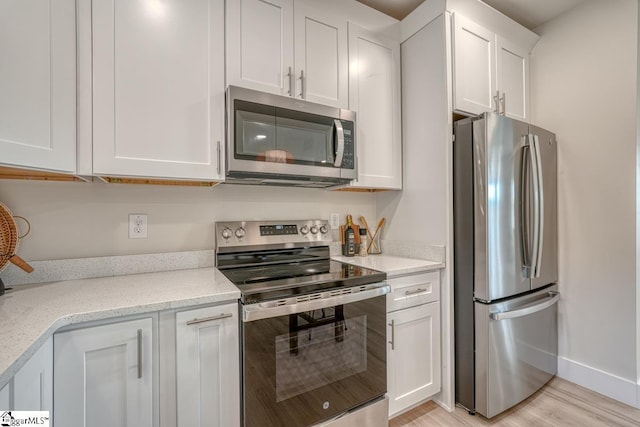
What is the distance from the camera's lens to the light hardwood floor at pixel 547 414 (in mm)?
1669

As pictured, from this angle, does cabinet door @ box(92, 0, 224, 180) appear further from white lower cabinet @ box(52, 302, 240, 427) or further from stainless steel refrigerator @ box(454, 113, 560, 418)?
stainless steel refrigerator @ box(454, 113, 560, 418)

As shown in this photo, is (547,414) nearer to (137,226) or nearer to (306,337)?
(306,337)

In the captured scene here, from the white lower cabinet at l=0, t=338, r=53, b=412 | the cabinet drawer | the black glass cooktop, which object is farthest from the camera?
the cabinet drawer

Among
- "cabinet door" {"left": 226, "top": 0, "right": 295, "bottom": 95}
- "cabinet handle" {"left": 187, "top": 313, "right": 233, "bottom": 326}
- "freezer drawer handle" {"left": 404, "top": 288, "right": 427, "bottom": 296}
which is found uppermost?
"cabinet door" {"left": 226, "top": 0, "right": 295, "bottom": 95}

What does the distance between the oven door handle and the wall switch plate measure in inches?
28.2

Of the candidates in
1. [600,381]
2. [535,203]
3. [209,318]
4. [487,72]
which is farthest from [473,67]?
[600,381]

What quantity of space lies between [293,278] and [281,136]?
2.46 ft

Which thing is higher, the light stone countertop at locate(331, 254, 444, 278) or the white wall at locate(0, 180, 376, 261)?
the white wall at locate(0, 180, 376, 261)

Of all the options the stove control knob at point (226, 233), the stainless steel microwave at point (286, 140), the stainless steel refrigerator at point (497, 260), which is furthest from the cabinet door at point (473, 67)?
the stove control knob at point (226, 233)

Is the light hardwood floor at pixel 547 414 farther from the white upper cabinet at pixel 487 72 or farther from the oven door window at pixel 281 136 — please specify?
the white upper cabinet at pixel 487 72

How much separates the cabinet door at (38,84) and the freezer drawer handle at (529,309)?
225 cm

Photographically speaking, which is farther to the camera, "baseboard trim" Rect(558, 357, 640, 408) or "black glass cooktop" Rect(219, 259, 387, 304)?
"baseboard trim" Rect(558, 357, 640, 408)

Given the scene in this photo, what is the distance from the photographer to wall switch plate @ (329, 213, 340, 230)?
2170mm

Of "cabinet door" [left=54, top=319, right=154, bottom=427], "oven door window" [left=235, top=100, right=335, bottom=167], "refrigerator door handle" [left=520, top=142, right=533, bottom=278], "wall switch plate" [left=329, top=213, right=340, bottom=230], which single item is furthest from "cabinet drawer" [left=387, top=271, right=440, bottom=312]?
"cabinet door" [left=54, top=319, right=154, bottom=427]
